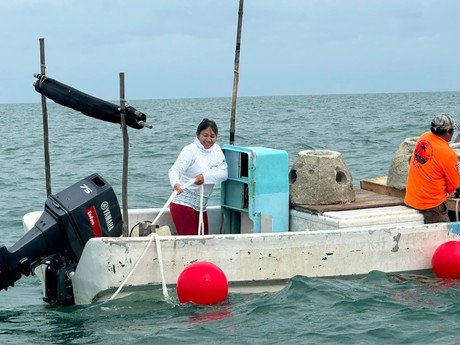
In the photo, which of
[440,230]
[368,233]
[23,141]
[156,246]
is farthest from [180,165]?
[23,141]

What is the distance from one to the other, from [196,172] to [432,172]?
2.40m

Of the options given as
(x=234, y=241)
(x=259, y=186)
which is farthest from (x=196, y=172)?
(x=234, y=241)

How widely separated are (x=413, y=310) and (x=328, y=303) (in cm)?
77

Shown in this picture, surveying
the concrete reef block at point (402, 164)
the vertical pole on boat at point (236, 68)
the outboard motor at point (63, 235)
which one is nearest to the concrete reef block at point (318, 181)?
the concrete reef block at point (402, 164)

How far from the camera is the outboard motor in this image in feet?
27.7

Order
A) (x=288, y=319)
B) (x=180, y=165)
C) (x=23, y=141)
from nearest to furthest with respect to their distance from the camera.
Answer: (x=288, y=319) < (x=180, y=165) < (x=23, y=141)

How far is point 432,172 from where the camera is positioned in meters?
9.59

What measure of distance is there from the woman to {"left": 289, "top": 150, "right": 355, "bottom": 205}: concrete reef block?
785 mm

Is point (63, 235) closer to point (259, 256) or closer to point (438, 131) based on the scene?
point (259, 256)

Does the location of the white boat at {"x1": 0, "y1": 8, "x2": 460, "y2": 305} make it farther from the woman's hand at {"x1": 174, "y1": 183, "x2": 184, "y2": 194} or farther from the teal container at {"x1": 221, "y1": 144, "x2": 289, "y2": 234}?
the woman's hand at {"x1": 174, "y1": 183, "x2": 184, "y2": 194}

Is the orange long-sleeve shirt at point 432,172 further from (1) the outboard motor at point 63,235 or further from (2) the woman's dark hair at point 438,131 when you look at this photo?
(1) the outboard motor at point 63,235

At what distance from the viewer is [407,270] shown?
9406mm

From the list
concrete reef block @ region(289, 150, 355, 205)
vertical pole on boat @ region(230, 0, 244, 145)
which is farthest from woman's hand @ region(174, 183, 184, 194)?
vertical pole on boat @ region(230, 0, 244, 145)

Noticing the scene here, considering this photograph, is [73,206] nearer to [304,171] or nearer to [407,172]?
[304,171]
